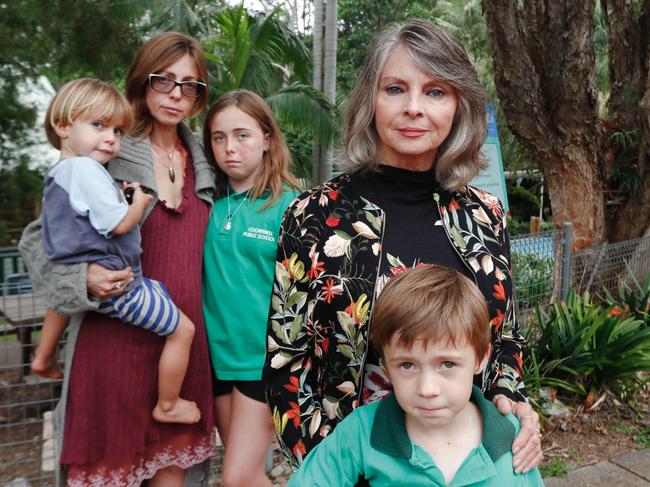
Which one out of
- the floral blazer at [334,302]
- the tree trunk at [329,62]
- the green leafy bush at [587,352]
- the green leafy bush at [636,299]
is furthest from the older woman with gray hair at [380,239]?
the tree trunk at [329,62]

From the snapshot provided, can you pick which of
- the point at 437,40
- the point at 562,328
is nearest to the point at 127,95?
the point at 437,40

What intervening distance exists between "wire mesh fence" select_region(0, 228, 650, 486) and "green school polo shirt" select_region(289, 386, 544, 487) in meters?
1.71

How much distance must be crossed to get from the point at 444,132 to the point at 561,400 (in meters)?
3.82

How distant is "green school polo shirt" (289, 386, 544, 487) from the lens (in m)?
1.44

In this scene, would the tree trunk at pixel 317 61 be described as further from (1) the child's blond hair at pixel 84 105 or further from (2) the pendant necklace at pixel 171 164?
(1) the child's blond hair at pixel 84 105

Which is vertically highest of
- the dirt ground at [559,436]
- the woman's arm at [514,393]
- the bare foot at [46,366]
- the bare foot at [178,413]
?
the woman's arm at [514,393]

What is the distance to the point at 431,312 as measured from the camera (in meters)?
1.40

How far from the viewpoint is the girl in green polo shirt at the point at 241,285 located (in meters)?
2.50

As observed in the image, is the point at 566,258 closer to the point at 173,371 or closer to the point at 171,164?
the point at 171,164

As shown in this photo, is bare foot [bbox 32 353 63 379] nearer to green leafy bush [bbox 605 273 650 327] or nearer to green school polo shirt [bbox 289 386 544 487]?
green school polo shirt [bbox 289 386 544 487]

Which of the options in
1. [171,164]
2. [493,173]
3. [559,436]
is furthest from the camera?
[559,436]

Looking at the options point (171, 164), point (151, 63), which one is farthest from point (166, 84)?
point (171, 164)

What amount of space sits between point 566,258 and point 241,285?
358cm

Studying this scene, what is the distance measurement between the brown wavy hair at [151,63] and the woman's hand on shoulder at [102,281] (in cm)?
66
